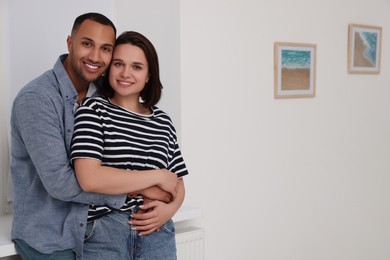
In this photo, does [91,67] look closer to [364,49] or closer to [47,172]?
[47,172]

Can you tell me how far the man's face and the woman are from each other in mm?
41

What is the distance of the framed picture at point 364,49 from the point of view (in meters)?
3.50

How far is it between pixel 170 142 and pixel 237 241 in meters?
1.13

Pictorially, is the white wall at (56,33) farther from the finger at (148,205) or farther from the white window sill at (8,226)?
the finger at (148,205)

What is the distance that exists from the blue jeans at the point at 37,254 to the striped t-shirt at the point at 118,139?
136 millimetres

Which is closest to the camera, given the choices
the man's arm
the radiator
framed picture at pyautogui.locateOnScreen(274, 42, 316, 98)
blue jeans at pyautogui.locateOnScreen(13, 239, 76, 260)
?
the man's arm

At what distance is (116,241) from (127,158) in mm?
272

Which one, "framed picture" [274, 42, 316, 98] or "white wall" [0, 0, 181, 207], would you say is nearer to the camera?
"white wall" [0, 0, 181, 207]

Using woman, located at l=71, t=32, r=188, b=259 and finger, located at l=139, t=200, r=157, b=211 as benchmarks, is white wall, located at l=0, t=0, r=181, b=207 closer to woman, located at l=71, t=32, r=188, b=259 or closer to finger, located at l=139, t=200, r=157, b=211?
woman, located at l=71, t=32, r=188, b=259

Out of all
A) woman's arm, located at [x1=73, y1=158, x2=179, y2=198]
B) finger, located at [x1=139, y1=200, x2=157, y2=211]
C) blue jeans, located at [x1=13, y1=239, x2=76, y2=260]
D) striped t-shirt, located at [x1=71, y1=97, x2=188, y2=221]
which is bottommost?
blue jeans, located at [x1=13, y1=239, x2=76, y2=260]

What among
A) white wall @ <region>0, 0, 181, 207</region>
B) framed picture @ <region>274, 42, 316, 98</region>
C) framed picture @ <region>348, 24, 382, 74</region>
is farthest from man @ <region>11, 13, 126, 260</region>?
framed picture @ <region>348, 24, 382, 74</region>

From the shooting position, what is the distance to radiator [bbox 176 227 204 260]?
2555mm

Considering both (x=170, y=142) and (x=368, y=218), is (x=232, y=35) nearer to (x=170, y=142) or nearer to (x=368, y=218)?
(x=170, y=142)

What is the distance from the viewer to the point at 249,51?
2977mm
